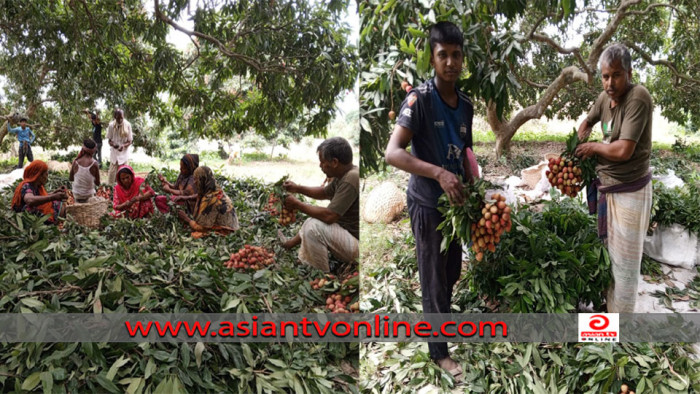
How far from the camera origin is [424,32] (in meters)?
1.93

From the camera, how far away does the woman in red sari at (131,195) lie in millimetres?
2230

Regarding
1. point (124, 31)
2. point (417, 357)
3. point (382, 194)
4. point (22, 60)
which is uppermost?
point (124, 31)

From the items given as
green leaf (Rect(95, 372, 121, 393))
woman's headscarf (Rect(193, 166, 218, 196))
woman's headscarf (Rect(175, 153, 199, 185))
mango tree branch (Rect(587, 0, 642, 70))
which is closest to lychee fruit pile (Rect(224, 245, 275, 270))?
woman's headscarf (Rect(193, 166, 218, 196))

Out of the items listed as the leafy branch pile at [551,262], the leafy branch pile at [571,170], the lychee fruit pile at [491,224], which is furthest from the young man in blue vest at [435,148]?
the leafy branch pile at [571,170]

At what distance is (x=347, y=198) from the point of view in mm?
2264

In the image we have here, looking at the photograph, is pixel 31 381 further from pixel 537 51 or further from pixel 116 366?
pixel 537 51

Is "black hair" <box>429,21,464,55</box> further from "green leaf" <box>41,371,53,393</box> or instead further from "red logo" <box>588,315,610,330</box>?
"green leaf" <box>41,371,53,393</box>

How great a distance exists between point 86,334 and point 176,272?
430 mm

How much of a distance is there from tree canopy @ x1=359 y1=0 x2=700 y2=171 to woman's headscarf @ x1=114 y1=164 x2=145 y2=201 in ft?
3.96

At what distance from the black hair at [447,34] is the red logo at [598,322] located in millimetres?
1317

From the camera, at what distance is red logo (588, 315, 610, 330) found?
2.03 m

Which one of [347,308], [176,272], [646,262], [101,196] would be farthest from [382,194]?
[101,196]

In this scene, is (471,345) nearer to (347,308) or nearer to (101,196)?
(347,308)

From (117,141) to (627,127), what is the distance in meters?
2.27
